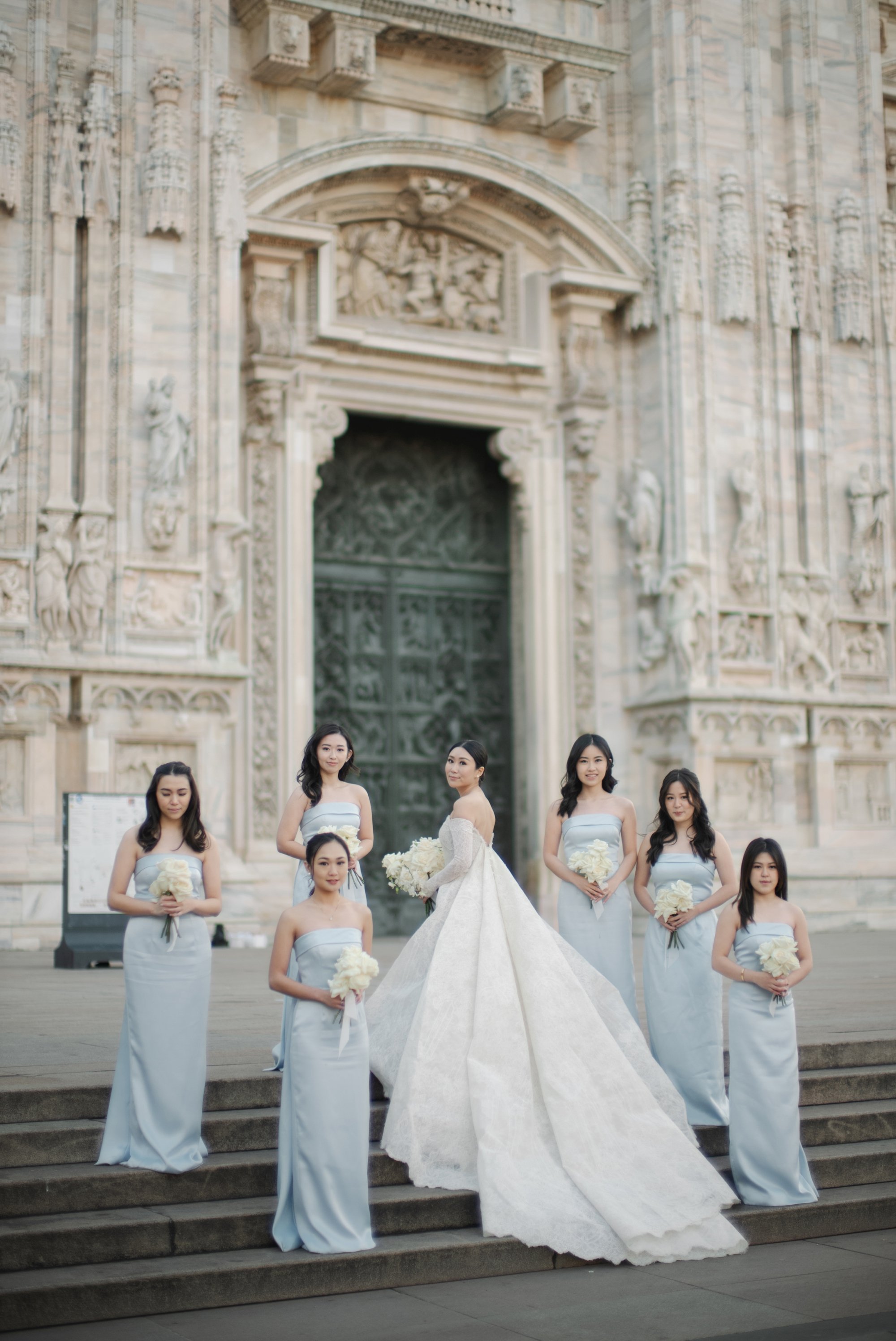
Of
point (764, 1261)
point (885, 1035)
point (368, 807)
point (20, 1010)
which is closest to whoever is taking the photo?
point (764, 1261)

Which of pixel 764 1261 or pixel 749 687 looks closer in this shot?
pixel 764 1261

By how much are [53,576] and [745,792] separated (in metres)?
7.93

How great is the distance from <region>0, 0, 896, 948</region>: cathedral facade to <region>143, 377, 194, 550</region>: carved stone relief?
0.04 m

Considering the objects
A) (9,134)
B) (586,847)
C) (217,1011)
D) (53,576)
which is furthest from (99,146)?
(586,847)

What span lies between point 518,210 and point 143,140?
14.7 feet

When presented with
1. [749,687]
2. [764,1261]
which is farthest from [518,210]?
[764,1261]

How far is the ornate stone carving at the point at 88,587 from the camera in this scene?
1441cm

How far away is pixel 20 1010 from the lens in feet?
30.5

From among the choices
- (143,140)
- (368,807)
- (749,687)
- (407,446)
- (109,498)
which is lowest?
(368,807)

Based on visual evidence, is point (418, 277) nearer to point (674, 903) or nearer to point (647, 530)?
point (647, 530)

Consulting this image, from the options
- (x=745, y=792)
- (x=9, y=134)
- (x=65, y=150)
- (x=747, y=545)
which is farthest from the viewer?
(x=747, y=545)

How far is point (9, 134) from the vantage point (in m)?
14.5

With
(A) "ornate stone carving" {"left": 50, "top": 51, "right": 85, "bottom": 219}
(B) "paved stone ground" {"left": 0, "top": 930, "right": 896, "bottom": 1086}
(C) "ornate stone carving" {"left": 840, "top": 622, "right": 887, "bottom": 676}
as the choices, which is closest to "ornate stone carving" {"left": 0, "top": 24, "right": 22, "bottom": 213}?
(A) "ornate stone carving" {"left": 50, "top": 51, "right": 85, "bottom": 219}

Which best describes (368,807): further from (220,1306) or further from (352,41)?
(352,41)
